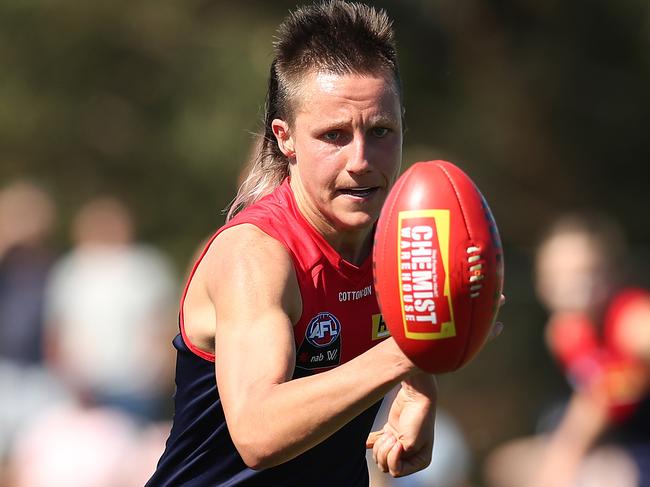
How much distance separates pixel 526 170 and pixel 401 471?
11.6 m

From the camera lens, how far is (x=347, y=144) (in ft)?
12.8

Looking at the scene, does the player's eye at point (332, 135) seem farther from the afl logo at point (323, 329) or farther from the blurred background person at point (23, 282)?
the blurred background person at point (23, 282)

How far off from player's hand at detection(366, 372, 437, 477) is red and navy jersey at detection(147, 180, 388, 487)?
0.37 ft

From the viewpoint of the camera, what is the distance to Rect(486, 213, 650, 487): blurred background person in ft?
23.6

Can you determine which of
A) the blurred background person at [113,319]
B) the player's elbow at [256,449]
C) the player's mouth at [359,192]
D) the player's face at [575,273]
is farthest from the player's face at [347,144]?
the blurred background person at [113,319]

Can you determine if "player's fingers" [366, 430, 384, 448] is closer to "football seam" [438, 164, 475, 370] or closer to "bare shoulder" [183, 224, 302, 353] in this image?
"bare shoulder" [183, 224, 302, 353]

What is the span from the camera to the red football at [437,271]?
321 cm

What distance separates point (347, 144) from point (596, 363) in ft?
14.2

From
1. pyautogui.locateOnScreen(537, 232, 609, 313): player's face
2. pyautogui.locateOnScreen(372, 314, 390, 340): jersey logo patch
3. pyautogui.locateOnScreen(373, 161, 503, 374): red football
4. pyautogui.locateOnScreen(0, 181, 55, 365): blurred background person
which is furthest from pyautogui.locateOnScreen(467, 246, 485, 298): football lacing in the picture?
pyautogui.locateOnScreen(0, 181, 55, 365): blurred background person

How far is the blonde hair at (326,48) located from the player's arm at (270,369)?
60 centimetres

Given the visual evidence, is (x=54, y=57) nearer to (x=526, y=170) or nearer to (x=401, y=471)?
(x=526, y=170)

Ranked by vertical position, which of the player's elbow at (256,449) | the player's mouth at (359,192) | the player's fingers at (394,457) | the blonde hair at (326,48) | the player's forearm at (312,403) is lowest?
the player's fingers at (394,457)

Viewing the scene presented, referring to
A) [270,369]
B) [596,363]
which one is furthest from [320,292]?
[596,363]

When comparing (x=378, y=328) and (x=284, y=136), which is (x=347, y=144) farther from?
(x=378, y=328)
